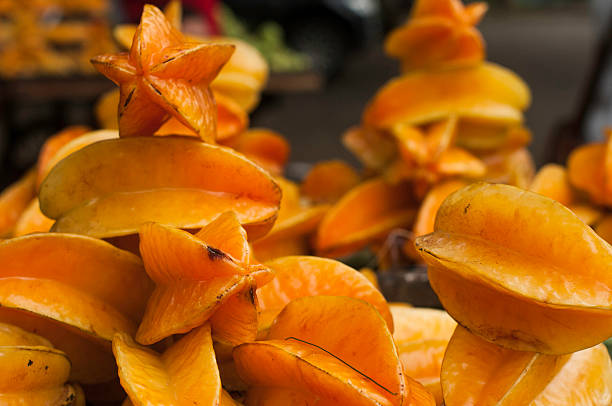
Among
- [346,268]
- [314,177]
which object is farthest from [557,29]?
[346,268]

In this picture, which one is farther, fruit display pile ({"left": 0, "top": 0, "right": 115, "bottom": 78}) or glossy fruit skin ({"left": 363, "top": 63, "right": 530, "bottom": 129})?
fruit display pile ({"left": 0, "top": 0, "right": 115, "bottom": 78})

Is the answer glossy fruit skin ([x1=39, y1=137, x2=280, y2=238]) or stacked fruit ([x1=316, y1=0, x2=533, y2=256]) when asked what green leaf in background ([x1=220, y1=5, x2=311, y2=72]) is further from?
glossy fruit skin ([x1=39, y1=137, x2=280, y2=238])

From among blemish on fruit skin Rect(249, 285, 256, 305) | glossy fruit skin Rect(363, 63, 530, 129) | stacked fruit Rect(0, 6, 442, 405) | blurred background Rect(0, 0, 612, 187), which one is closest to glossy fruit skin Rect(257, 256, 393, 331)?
stacked fruit Rect(0, 6, 442, 405)

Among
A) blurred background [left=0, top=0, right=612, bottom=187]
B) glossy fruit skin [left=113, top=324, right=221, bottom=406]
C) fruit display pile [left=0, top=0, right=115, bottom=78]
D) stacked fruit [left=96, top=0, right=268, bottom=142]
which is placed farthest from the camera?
fruit display pile [left=0, top=0, right=115, bottom=78]

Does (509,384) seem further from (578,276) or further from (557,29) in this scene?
(557,29)

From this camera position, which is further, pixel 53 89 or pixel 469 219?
pixel 53 89

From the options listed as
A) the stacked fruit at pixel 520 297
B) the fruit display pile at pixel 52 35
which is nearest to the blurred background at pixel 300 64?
the fruit display pile at pixel 52 35
